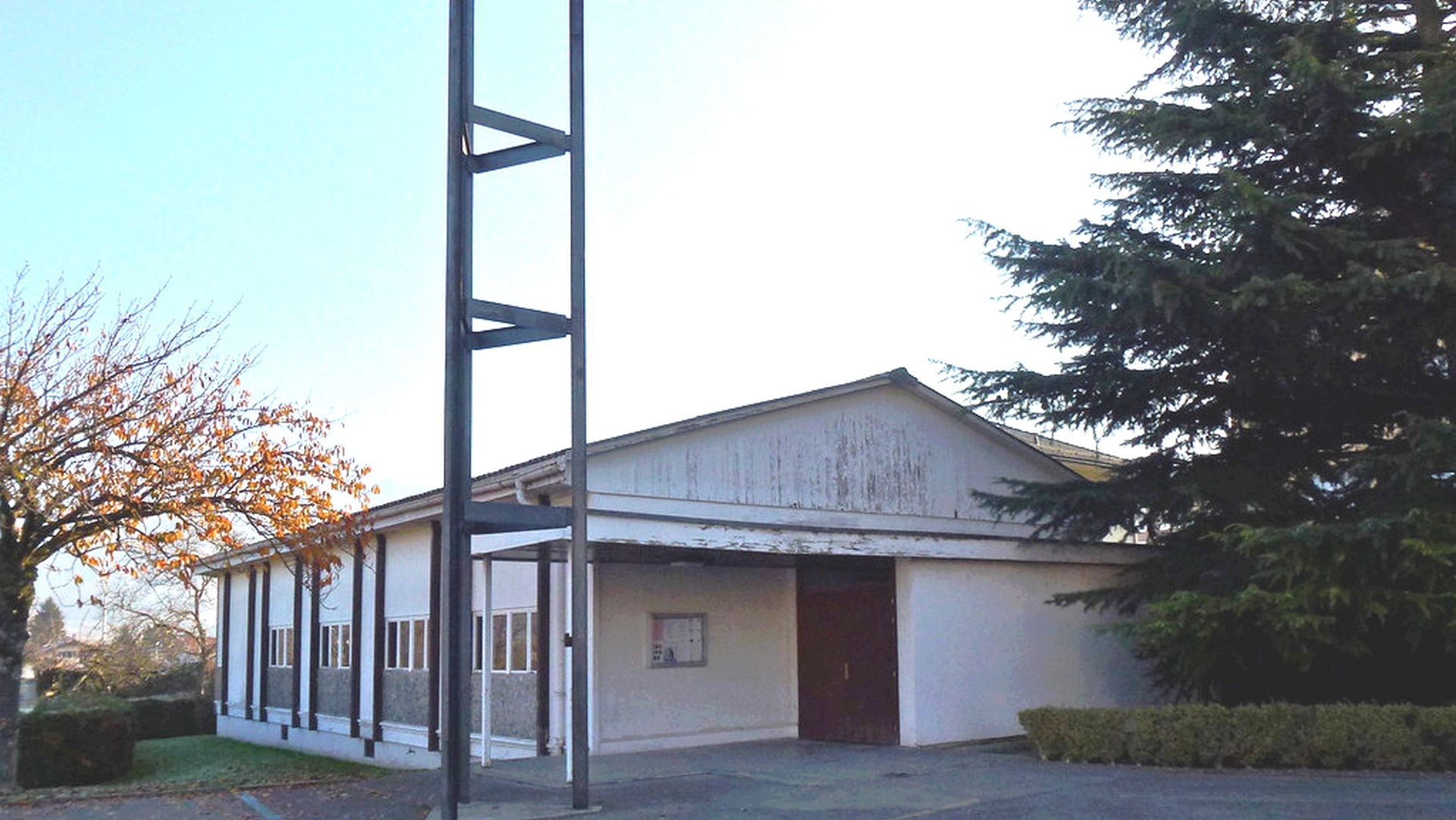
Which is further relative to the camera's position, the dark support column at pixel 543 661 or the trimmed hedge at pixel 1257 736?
the dark support column at pixel 543 661

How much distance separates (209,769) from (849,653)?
12.5 m

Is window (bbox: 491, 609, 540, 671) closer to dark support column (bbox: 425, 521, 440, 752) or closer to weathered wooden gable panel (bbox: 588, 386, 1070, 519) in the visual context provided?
dark support column (bbox: 425, 521, 440, 752)

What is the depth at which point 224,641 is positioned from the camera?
33.3 metres

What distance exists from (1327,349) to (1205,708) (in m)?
4.49

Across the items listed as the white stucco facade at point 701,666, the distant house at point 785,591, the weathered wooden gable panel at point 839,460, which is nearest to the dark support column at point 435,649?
the distant house at point 785,591

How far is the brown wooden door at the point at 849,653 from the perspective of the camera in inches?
706

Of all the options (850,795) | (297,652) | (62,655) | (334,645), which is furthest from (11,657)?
(62,655)

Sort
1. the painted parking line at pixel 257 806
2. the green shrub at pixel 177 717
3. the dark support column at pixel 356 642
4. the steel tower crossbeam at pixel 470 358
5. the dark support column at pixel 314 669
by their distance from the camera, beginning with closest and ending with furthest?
the steel tower crossbeam at pixel 470 358, the painted parking line at pixel 257 806, the dark support column at pixel 356 642, the dark support column at pixel 314 669, the green shrub at pixel 177 717

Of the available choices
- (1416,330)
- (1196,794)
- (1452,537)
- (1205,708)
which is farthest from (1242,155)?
(1196,794)

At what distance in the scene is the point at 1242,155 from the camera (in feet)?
54.0

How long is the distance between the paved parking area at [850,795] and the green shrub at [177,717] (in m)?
22.0

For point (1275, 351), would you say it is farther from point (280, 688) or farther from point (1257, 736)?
point (280, 688)

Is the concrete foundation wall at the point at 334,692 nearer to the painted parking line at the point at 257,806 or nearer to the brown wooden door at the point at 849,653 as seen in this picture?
the brown wooden door at the point at 849,653

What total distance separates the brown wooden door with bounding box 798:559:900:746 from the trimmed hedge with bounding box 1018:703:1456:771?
3032mm
